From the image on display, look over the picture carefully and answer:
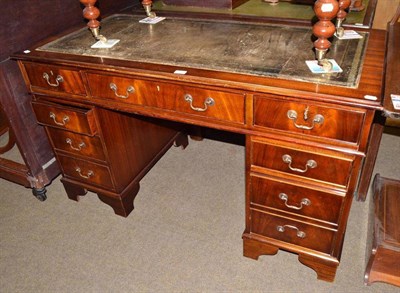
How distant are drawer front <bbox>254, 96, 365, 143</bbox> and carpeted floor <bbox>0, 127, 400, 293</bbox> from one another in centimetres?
79

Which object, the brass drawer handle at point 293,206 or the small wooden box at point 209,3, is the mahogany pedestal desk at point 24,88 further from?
the brass drawer handle at point 293,206

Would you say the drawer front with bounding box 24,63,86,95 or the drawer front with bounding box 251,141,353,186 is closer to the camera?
the drawer front with bounding box 251,141,353,186

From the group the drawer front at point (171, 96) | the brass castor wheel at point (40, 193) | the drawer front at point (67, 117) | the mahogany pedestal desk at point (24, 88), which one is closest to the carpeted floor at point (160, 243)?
the brass castor wheel at point (40, 193)

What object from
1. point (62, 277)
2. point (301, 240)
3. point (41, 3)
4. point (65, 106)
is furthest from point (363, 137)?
→ point (41, 3)

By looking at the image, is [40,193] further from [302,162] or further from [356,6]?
[356,6]

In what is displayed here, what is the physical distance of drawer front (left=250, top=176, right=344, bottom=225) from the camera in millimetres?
1345

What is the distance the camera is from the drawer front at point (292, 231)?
4.80ft

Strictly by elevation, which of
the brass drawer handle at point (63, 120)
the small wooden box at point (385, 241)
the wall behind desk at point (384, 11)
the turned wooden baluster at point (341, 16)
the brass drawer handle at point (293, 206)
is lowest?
the small wooden box at point (385, 241)

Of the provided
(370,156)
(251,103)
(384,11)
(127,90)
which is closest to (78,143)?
(127,90)

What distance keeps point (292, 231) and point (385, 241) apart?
0.38 m

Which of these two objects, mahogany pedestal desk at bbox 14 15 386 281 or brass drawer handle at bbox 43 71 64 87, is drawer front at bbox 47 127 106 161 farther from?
brass drawer handle at bbox 43 71 64 87

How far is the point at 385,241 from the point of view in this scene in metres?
1.47

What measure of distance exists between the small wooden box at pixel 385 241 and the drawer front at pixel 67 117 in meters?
1.34

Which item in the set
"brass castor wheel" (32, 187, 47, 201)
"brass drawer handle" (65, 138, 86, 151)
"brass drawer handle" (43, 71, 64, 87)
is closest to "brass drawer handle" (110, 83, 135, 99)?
"brass drawer handle" (43, 71, 64, 87)
